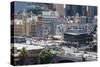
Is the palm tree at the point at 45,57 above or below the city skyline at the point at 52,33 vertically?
below

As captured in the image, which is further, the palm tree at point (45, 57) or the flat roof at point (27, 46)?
the palm tree at point (45, 57)

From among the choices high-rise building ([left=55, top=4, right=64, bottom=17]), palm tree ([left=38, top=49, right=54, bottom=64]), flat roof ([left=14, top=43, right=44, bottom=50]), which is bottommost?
palm tree ([left=38, top=49, right=54, bottom=64])

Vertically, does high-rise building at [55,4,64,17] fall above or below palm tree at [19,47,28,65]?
above

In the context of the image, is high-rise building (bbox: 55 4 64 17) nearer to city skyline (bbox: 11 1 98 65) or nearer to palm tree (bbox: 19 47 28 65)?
city skyline (bbox: 11 1 98 65)

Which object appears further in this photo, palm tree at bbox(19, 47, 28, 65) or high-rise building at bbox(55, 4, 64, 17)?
high-rise building at bbox(55, 4, 64, 17)

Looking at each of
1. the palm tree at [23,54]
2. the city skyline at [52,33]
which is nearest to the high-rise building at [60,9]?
the city skyline at [52,33]

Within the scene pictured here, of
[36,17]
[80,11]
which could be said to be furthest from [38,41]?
[80,11]

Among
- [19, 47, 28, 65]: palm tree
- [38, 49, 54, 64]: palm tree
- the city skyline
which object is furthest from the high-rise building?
[19, 47, 28, 65]: palm tree

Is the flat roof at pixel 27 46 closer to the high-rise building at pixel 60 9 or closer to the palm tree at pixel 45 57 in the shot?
the palm tree at pixel 45 57
